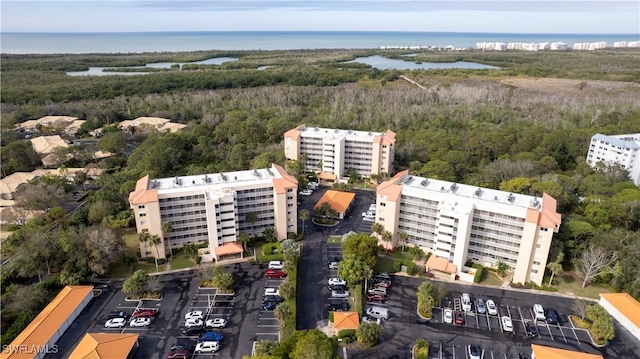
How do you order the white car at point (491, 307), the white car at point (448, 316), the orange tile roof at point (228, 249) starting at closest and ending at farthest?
the white car at point (448, 316) < the white car at point (491, 307) < the orange tile roof at point (228, 249)

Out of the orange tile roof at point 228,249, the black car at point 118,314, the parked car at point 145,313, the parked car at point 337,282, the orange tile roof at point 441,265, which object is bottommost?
the black car at point 118,314

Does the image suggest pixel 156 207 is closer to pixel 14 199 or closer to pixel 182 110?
pixel 14 199

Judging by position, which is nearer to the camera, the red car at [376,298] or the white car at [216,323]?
the white car at [216,323]

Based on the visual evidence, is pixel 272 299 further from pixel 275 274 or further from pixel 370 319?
pixel 370 319

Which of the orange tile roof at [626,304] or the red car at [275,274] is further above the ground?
the orange tile roof at [626,304]

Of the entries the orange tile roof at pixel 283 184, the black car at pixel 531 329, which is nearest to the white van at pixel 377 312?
the black car at pixel 531 329

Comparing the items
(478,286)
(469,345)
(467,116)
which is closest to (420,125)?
(467,116)

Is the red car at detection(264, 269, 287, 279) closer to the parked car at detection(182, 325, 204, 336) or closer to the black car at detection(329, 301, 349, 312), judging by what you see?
the black car at detection(329, 301, 349, 312)

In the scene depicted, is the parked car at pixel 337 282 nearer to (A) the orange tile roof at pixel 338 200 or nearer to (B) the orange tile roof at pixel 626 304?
(A) the orange tile roof at pixel 338 200
